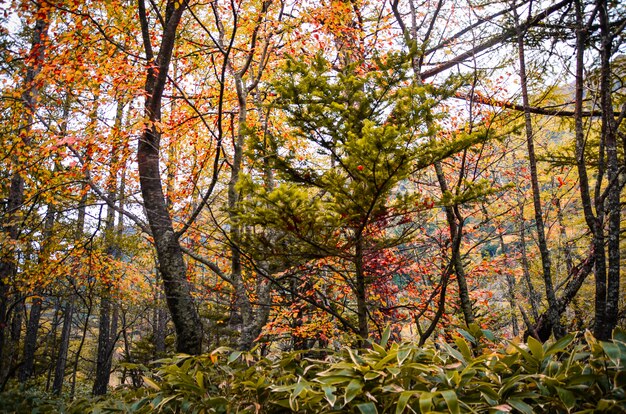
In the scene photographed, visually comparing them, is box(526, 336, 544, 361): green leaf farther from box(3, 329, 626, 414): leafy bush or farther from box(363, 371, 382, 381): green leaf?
box(363, 371, 382, 381): green leaf

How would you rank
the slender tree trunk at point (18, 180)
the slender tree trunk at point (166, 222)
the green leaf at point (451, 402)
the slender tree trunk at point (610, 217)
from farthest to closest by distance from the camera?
the slender tree trunk at point (18, 180)
the slender tree trunk at point (166, 222)
the slender tree trunk at point (610, 217)
the green leaf at point (451, 402)

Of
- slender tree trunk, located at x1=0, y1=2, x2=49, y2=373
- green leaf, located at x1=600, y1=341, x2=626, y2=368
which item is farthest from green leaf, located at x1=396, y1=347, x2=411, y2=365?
slender tree trunk, located at x1=0, y1=2, x2=49, y2=373

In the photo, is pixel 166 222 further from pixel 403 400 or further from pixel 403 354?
pixel 403 400

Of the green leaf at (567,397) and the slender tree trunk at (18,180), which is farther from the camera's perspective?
the slender tree trunk at (18,180)

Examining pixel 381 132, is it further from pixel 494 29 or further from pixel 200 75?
pixel 200 75

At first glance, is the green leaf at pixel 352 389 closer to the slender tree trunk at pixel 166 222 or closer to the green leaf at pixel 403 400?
the green leaf at pixel 403 400

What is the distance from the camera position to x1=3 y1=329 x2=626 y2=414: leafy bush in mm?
1332

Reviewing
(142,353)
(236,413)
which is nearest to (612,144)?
(236,413)

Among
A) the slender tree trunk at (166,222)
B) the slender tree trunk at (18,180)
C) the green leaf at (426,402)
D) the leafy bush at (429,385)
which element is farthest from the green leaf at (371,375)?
the slender tree trunk at (18,180)

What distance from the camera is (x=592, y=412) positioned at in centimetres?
122

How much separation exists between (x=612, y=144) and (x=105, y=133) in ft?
16.7

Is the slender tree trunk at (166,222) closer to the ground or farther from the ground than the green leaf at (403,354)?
farther from the ground

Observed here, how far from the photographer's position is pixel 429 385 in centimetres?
153

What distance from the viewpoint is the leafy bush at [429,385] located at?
1332 millimetres
